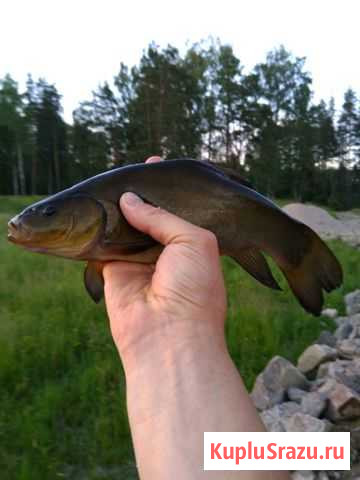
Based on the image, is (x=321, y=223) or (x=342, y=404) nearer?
(x=342, y=404)

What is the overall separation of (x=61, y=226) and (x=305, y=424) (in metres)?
2.44

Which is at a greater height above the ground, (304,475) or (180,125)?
(180,125)

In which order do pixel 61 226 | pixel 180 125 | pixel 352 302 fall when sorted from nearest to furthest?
pixel 61 226, pixel 352 302, pixel 180 125

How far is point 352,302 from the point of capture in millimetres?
6969

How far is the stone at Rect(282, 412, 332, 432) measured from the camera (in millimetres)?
3271

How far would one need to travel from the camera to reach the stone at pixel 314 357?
181 inches

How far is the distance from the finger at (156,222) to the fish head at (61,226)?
142mm

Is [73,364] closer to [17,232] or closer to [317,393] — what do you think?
[317,393]

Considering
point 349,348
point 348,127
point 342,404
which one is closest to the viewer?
point 342,404

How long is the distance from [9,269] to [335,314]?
18.4 feet

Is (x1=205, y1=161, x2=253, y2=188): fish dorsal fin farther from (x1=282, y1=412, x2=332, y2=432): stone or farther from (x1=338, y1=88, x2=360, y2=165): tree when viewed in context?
(x1=338, y1=88, x2=360, y2=165): tree

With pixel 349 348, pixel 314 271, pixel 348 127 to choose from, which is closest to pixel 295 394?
pixel 349 348

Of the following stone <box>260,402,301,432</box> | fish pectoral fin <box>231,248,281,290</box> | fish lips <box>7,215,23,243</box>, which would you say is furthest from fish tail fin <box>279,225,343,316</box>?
stone <box>260,402,301,432</box>

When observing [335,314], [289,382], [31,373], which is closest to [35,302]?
[31,373]
